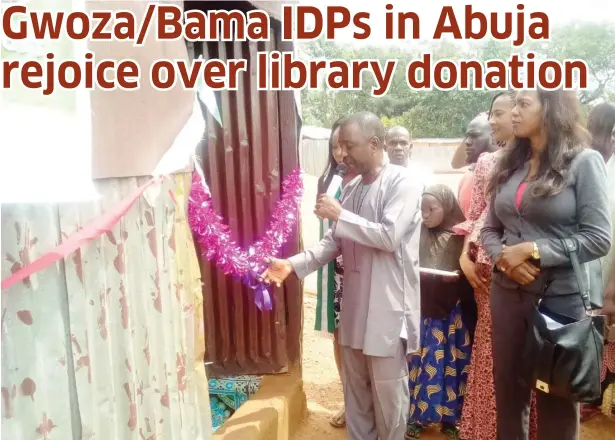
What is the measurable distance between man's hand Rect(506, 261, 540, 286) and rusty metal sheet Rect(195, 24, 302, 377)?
1577 mm

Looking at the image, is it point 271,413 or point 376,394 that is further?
point 271,413

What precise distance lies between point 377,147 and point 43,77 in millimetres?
1693

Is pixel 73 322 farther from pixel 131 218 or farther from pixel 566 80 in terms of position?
pixel 566 80

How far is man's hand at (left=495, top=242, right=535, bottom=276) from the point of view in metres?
2.27

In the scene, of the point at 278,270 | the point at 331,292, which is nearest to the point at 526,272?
the point at 278,270

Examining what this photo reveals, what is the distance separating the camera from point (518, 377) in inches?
96.8

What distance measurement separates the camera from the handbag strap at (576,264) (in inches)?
86.4

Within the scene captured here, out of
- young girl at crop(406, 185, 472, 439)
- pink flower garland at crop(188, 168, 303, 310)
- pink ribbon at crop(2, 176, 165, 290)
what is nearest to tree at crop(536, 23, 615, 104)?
young girl at crop(406, 185, 472, 439)

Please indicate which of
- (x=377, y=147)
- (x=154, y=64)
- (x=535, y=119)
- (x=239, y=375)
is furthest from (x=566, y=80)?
(x=239, y=375)

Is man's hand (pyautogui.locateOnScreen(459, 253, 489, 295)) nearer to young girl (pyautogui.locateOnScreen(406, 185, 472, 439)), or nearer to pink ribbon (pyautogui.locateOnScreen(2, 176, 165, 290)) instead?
young girl (pyautogui.locateOnScreen(406, 185, 472, 439))

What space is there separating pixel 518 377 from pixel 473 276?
0.67m

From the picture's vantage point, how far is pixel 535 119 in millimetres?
2361

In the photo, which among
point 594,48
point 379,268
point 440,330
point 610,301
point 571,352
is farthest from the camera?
point 594,48

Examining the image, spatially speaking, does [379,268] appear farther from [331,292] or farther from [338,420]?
[338,420]
